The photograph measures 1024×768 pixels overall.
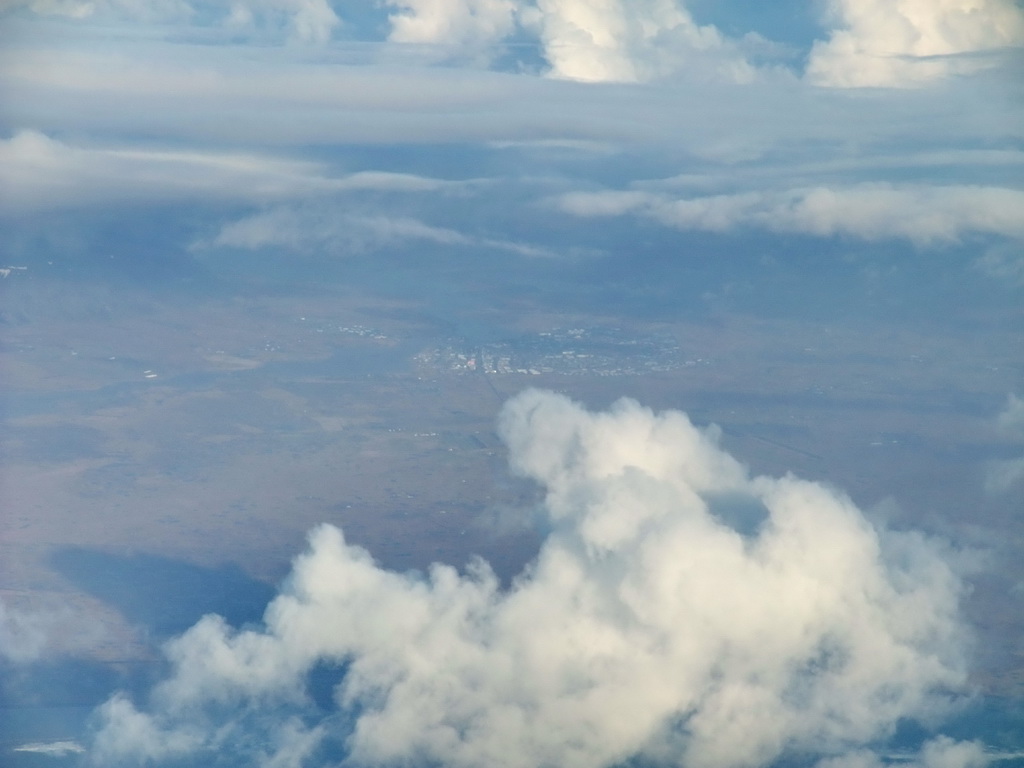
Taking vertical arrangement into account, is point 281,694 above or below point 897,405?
below

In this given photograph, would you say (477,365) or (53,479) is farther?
(477,365)

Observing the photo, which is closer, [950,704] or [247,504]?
[950,704]

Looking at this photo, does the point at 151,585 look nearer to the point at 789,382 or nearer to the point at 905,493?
the point at 905,493

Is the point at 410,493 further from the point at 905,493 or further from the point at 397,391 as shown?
the point at 905,493

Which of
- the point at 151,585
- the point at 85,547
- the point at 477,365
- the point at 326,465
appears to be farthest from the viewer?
the point at 477,365

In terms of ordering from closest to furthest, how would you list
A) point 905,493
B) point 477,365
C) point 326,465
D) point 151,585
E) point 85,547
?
point 151,585 → point 85,547 → point 905,493 → point 326,465 → point 477,365

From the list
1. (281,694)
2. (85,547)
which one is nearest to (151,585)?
(85,547)

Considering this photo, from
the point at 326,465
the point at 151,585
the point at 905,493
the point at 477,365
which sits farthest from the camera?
the point at 477,365

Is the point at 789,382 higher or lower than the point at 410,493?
higher

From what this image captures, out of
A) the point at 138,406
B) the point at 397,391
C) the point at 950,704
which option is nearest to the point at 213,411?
the point at 138,406
